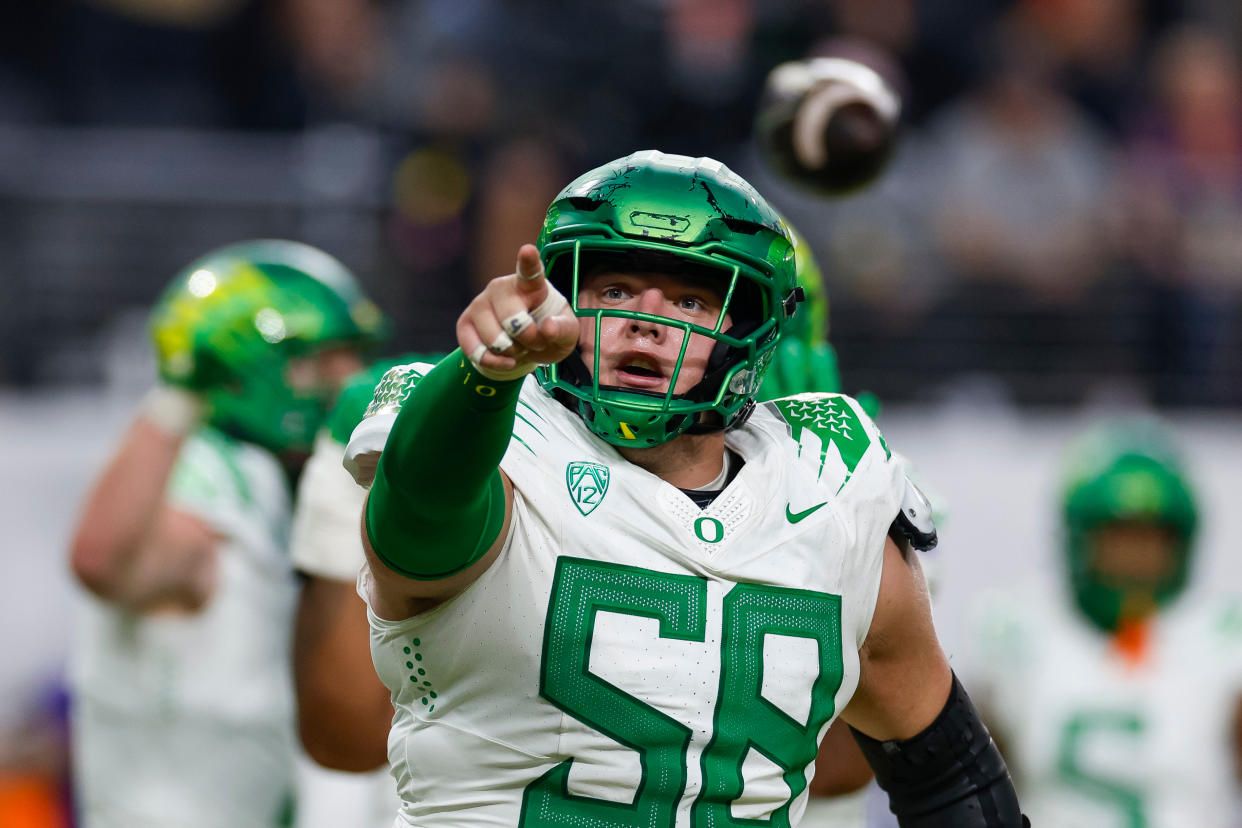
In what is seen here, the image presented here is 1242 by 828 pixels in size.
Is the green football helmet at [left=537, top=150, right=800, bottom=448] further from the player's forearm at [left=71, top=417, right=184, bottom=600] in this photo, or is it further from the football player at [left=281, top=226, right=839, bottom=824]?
the player's forearm at [left=71, top=417, right=184, bottom=600]

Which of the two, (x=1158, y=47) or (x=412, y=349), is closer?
(x=412, y=349)

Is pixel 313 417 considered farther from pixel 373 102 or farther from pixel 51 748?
pixel 373 102


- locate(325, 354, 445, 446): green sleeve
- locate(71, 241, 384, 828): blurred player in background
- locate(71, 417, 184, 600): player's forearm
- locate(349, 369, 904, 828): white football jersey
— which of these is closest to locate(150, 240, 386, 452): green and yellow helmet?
locate(71, 241, 384, 828): blurred player in background

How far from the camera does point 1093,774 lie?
4988 millimetres

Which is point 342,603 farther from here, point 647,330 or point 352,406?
point 647,330

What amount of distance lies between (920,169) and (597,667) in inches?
228

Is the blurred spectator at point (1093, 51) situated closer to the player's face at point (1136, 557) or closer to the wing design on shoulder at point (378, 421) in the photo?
the player's face at point (1136, 557)

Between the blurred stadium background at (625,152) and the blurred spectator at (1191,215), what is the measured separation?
1 centimetres

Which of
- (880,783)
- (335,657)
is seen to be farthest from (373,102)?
(880,783)

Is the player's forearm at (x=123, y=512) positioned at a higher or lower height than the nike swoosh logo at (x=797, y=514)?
lower

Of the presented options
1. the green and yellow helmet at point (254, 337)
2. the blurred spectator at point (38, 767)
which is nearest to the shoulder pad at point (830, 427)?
the green and yellow helmet at point (254, 337)

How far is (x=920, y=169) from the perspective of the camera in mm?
7570

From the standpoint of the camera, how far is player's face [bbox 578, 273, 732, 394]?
2256 millimetres

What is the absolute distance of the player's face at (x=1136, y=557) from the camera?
5184 mm
